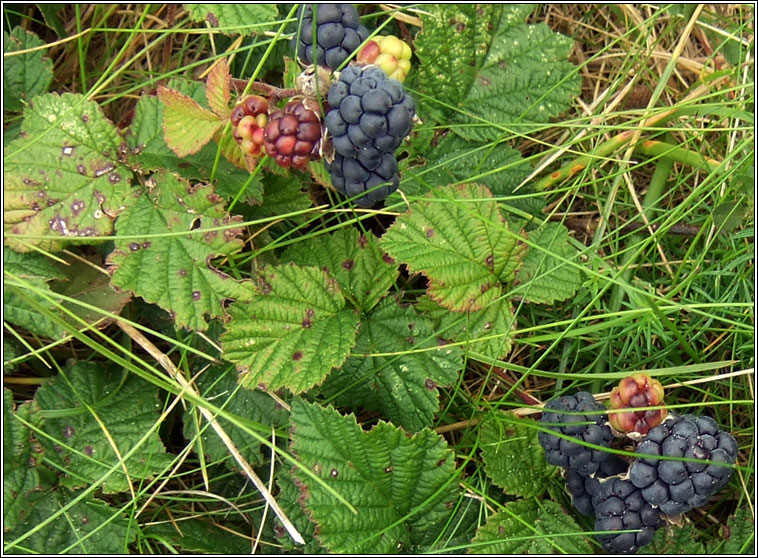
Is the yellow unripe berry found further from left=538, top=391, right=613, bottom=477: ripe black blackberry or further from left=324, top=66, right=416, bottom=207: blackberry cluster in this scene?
left=538, top=391, right=613, bottom=477: ripe black blackberry

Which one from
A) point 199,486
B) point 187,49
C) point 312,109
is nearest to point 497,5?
point 312,109

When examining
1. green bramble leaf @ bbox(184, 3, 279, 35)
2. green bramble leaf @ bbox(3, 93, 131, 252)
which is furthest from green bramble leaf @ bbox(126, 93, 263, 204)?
green bramble leaf @ bbox(184, 3, 279, 35)

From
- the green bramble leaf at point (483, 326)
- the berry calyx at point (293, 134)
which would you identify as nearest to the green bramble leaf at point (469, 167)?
the green bramble leaf at point (483, 326)

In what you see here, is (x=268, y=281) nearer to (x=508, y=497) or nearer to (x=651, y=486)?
(x=508, y=497)

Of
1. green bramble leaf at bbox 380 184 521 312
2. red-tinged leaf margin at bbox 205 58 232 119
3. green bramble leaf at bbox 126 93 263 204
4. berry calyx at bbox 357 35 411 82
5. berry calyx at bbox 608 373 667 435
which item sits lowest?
berry calyx at bbox 608 373 667 435

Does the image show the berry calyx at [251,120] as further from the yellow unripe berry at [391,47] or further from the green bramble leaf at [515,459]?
the green bramble leaf at [515,459]

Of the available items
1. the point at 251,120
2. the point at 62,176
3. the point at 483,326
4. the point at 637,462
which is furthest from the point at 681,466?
the point at 62,176
